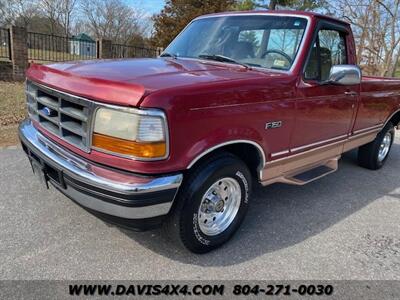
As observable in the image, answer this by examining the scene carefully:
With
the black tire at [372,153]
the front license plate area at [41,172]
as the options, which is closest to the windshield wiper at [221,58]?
the front license plate area at [41,172]

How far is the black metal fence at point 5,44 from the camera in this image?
12328 mm

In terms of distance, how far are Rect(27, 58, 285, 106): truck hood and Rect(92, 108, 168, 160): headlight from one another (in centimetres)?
9

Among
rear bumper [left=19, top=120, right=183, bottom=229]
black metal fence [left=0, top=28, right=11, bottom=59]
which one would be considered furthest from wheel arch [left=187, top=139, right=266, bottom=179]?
black metal fence [left=0, top=28, right=11, bottom=59]

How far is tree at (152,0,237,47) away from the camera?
24.9 m

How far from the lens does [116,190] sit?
243 centimetres

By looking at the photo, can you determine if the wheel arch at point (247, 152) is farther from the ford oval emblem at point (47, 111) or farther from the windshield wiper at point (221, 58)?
the ford oval emblem at point (47, 111)

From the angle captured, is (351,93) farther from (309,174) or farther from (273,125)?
(273,125)

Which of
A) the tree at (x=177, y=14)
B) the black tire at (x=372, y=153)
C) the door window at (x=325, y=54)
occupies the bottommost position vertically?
the black tire at (x=372, y=153)

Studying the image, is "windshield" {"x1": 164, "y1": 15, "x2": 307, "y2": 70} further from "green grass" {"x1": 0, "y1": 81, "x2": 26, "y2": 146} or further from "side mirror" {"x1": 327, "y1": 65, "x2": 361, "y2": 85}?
"green grass" {"x1": 0, "y1": 81, "x2": 26, "y2": 146}

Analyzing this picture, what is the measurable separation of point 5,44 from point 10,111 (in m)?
6.34

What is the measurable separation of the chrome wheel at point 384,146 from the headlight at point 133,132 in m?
4.82

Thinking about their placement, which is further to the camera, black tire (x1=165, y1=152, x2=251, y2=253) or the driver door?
the driver door

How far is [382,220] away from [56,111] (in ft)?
11.7

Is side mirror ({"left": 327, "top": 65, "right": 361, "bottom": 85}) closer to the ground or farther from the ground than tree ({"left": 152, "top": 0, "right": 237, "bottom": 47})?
closer to the ground
